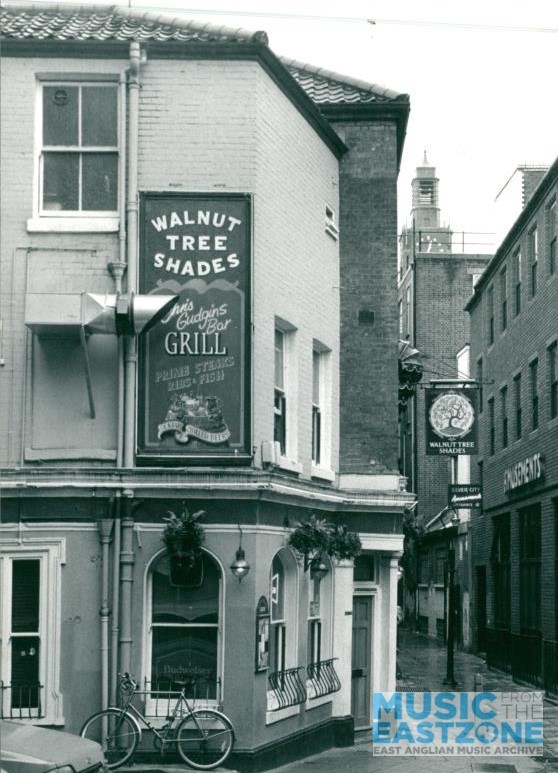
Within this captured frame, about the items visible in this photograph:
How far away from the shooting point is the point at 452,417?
23.8m

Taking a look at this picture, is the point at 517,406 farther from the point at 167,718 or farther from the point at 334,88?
the point at 167,718

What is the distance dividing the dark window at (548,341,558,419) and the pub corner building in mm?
12294

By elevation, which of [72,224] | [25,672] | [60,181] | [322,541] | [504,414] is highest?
[60,181]

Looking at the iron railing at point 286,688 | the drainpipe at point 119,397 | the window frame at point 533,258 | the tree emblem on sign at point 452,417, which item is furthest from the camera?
the window frame at point 533,258

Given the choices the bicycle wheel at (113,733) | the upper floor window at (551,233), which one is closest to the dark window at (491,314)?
the upper floor window at (551,233)

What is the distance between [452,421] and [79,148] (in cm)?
1025

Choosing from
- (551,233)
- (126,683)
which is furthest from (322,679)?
(551,233)

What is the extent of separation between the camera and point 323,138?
19375mm

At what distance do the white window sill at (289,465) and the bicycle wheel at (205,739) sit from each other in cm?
331

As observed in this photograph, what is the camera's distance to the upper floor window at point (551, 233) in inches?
1133

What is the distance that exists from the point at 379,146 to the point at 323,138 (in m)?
1.47

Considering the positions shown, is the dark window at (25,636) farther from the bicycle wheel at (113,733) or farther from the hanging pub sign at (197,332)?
the hanging pub sign at (197,332)

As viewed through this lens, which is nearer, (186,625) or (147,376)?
(186,625)

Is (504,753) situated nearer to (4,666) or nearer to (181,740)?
(181,740)
